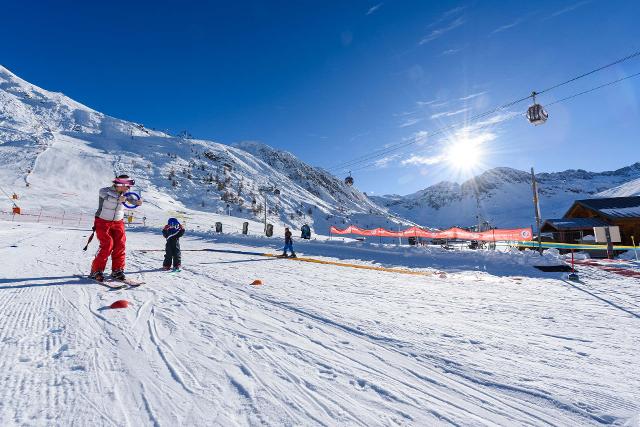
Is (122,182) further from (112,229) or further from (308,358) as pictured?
(308,358)

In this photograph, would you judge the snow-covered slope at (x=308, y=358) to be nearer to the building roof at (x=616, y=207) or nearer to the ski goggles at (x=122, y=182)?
the ski goggles at (x=122, y=182)

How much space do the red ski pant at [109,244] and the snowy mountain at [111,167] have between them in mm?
37552

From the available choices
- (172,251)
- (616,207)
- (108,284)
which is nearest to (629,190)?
(616,207)

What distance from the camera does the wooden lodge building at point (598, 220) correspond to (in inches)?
1164

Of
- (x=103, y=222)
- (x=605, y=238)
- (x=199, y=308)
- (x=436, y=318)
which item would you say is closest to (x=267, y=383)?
(x=199, y=308)

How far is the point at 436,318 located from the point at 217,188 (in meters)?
70.5

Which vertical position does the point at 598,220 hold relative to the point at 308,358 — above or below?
Result: above

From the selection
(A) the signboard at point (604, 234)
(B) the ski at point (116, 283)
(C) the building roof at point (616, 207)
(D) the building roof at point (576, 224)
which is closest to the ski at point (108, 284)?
(B) the ski at point (116, 283)

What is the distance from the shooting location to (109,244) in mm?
6543

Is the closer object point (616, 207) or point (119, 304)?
point (119, 304)

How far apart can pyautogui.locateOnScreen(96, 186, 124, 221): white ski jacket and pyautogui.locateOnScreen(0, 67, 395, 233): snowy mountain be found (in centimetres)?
3757

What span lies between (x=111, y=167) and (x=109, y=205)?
68.0m

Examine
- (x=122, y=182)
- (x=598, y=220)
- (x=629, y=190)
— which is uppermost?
(x=629, y=190)

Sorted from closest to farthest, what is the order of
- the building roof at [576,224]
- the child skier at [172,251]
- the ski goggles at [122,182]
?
the ski goggles at [122,182]
the child skier at [172,251]
the building roof at [576,224]
